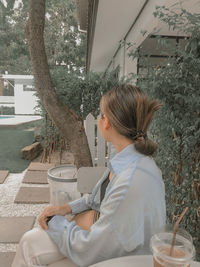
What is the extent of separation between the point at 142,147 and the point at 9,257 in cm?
184

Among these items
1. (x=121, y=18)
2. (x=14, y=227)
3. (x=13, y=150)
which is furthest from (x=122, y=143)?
(x=13, y=150)

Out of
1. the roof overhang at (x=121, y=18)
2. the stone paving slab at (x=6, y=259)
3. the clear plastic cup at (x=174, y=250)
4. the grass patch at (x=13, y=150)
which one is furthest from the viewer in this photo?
the grass patch at (x=13, y=150)

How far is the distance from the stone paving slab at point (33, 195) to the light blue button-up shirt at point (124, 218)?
2466mm

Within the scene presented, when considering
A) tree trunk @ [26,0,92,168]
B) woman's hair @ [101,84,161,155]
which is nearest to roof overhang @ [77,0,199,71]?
tree trunk @ [26,0,92,168]

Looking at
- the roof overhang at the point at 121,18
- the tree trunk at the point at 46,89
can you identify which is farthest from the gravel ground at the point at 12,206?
the roof overhang at the point at 121,18

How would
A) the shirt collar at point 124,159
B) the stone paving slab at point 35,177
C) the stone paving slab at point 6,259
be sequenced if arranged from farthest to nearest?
the stone paving slab at point 35,177 < the stone paving slab at point 6,259 < the shirt collar at point 124,159

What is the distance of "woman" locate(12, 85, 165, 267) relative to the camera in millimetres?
976

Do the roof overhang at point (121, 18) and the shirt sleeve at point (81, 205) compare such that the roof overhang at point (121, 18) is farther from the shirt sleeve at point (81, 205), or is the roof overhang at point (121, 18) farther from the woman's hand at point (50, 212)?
the woman's hand at point (50, 212)

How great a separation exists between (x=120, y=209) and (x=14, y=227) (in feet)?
7.24

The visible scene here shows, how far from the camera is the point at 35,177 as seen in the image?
4355mm

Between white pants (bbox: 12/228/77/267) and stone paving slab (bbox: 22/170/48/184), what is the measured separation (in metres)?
3.04

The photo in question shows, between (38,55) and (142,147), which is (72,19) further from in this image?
(142,147)

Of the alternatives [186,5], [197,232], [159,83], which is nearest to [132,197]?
[159,83]

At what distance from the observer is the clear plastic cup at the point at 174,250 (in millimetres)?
741
